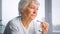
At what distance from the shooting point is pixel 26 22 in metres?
1.24

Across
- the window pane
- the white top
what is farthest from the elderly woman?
the window pane

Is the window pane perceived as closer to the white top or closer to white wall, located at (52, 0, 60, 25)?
white wall, located at (52, 0, 60, 25)

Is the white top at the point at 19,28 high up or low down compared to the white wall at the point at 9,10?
down

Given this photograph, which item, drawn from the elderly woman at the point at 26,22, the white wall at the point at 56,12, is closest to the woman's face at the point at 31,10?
the elderly woman at the point at 26,22

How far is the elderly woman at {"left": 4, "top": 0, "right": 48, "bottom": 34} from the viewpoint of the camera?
1.21 metres

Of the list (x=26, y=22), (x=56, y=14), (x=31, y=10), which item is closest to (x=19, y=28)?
(x=26, y=22)

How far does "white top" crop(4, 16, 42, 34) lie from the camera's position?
1.21 meters

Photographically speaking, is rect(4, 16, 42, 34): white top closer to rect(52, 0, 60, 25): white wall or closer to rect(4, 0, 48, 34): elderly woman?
rect(4, 0, 48, 34): elderly woman

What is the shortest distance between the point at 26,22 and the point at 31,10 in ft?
0.38

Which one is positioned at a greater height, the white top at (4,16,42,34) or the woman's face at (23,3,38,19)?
the woman's face at (23,3,38,19)

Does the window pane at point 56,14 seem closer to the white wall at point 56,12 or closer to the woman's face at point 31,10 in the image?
the white wall at point 56,12

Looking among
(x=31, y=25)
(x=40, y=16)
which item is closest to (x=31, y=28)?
(x=31, y=25)

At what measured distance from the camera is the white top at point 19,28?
1211 mm

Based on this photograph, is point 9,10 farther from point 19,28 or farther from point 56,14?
point 56,14
